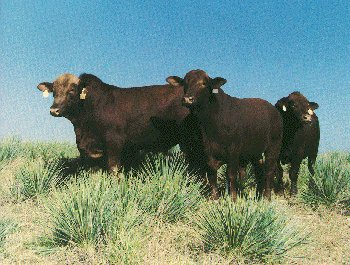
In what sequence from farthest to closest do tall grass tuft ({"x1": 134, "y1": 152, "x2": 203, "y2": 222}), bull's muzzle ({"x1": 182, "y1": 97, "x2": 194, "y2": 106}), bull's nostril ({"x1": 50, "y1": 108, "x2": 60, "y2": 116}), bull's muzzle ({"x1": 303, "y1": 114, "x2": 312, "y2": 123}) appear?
bull's muzzle ({"x1": 303, "y1": 114, "x2": 312, "y2": 123})
bull's nostril ({"x1": 50, "y1": 108, "x2": 60, "y2": 116})
bull's muzzle ({"x1": 182, "y1": 97, "x2": 194, "y2": 106})
tall grass tuft ({"x1": 134, "y1": 152, "x2": 203, "y2": 222})

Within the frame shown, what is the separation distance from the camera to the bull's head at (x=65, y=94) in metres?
→ 7.83

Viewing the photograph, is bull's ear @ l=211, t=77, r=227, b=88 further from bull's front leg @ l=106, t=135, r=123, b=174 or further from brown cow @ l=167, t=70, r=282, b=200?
bull's front leg @ l=106, t=135, r=123, b=174

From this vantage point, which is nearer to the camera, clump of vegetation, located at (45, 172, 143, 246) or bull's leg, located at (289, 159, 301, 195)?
clump of vegetation, located at (45, 172, 143, 246)

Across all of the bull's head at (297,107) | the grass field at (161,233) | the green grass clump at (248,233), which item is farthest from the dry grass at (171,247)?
the bull's head at (297,107)

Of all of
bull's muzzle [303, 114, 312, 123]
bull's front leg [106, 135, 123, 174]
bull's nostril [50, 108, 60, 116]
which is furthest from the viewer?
bull's muzzle [303, 114, 312, 123]

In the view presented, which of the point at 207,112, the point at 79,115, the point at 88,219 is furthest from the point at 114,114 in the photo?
the point at 88,219

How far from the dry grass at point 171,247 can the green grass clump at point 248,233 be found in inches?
5.1

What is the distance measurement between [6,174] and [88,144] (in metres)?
2.79

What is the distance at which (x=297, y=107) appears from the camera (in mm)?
9211

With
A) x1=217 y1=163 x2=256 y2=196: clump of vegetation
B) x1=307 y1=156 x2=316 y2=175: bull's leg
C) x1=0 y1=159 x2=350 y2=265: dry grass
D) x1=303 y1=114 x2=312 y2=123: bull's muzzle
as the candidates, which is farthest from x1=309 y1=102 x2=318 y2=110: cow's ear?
x1=0 y1=159 x2=350 y2=265: dry grass

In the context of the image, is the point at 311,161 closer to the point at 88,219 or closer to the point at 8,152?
the point at 88,219

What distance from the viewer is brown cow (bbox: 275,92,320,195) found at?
9.18m

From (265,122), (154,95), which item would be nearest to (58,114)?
(154,95)

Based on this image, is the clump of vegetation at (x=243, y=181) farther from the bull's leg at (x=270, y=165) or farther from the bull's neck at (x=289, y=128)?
the bull's neck at (x=289, y=128)
